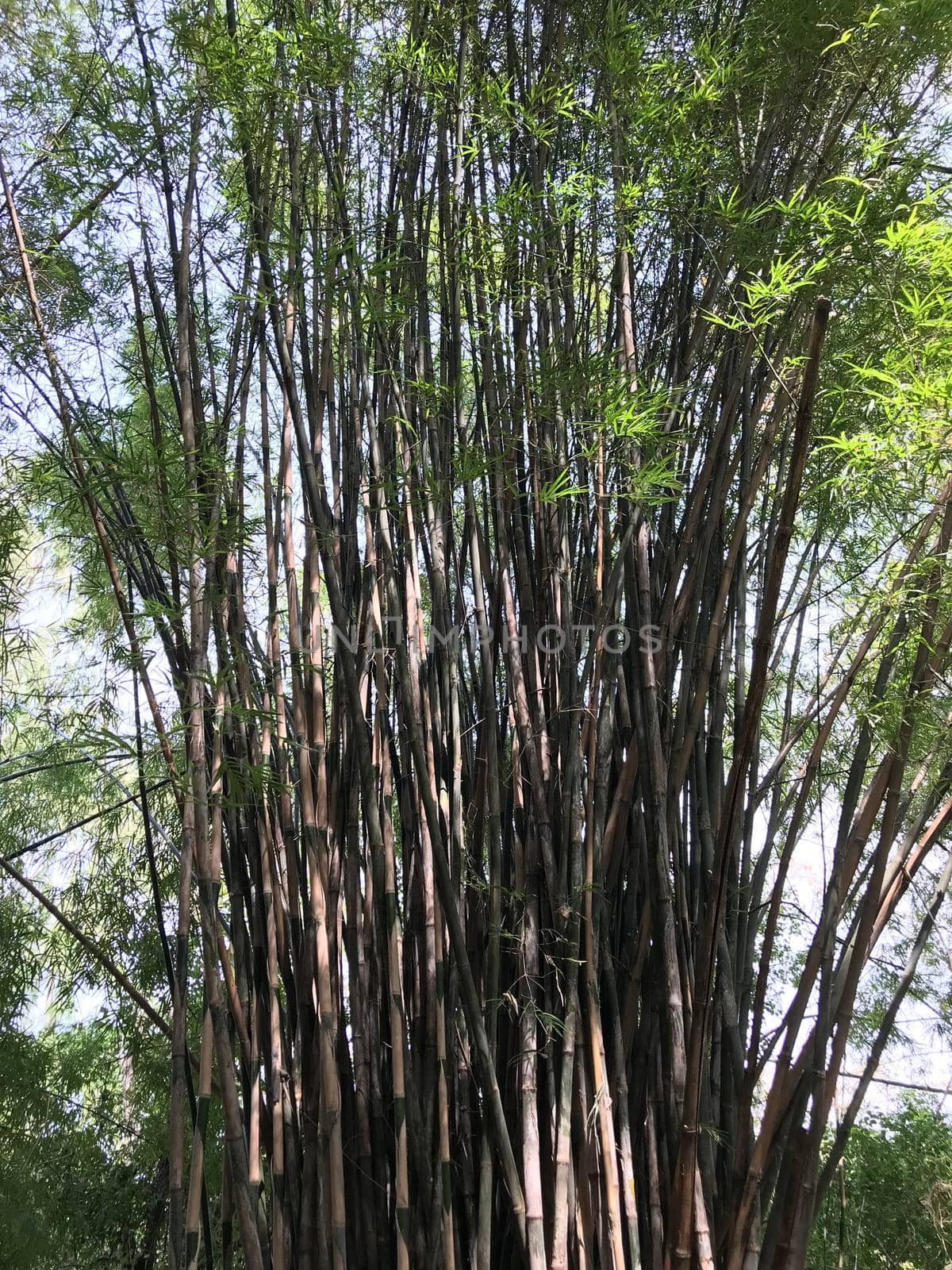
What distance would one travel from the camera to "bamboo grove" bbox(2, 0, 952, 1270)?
154cm

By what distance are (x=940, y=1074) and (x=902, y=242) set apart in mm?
3090

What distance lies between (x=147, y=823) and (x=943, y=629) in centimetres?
139

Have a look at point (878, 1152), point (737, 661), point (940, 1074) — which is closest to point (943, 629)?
point (737, 661)

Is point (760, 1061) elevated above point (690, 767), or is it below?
below

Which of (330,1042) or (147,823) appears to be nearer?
(330,1042)

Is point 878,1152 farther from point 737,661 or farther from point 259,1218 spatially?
point 259,1218

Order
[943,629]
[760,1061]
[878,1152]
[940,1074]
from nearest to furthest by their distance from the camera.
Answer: [943,629]
[760,1061]
[878,1152]
[940,1074]

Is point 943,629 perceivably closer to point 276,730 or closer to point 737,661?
point 737,661

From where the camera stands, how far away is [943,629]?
153cm

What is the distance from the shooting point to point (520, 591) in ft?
6.30

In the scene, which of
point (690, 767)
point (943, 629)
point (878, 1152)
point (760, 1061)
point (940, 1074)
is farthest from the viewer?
point (940, 1074)

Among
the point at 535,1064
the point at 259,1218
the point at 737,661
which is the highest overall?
the point at 737,661

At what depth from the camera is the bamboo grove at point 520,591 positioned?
5.06ft

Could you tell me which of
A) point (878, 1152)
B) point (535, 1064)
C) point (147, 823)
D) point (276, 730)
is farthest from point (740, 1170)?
point (878, 1152)
